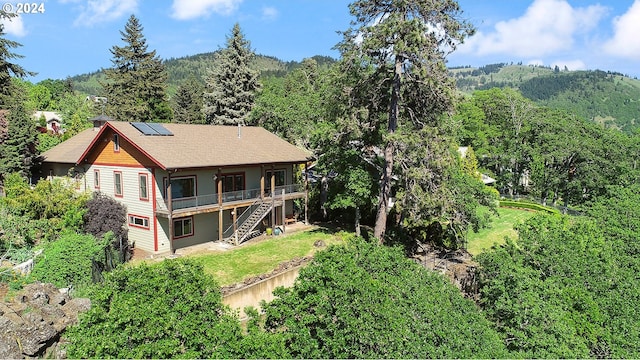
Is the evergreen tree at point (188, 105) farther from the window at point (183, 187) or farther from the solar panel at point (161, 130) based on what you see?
the window at point (183, 187)

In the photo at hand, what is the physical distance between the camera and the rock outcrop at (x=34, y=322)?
28.6 ft

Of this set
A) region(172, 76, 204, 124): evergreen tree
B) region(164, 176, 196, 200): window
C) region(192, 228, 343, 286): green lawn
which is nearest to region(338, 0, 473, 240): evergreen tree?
region(192, 228, 343, 286): green lawn

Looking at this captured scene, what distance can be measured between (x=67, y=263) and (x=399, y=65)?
17433mm

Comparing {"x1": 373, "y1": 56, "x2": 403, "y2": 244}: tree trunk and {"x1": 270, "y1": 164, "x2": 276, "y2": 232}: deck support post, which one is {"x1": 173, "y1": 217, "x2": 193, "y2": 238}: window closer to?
{"x1": 270, "y1": 164, "x2": 276, "y2": 232}: deck support post

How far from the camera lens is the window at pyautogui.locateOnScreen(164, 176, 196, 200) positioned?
2044cm

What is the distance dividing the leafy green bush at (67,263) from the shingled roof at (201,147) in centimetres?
500

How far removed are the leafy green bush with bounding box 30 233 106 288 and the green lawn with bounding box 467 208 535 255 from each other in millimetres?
19828

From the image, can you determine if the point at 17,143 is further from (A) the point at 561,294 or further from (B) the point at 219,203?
(A) the point at 561,294

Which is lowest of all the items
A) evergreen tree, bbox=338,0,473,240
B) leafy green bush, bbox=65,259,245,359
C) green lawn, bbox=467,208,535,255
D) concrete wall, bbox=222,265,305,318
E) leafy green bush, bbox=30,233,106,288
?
green lawn, bbox=467,208,535,255

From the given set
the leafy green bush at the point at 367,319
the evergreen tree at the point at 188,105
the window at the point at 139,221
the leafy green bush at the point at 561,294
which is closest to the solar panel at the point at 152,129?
the window at the point at 139,221

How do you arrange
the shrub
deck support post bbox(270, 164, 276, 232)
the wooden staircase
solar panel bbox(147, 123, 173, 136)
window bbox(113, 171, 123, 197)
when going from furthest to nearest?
deck support post bbox(270, 164, 276, 232), solar panel bbox(147, 123, 173, 136), the wooden staircase, window bbox(113, 171, 123, 197), the shrub

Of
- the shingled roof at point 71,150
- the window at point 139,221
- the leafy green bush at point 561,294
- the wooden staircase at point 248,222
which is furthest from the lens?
the shingled roof at point 71,150

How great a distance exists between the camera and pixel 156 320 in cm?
784

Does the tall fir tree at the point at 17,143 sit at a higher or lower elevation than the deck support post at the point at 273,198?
higher
